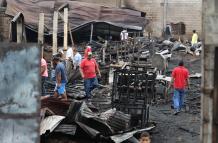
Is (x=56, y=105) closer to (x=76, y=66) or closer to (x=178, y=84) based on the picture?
(x=178, y=84)

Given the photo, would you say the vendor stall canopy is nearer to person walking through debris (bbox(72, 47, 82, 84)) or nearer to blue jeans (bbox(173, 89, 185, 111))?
person walking through debris (bbox(72, 47, 82, 84))

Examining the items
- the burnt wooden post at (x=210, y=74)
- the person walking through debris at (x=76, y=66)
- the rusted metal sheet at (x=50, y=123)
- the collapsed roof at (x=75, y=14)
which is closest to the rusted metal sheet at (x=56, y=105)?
the rusted metal sheet at (x=50, y=123)

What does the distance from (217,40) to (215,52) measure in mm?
153

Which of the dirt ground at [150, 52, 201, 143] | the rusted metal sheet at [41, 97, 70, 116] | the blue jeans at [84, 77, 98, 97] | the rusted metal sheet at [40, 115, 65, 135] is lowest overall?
the dirt ground at [150, 52, 201, 143]

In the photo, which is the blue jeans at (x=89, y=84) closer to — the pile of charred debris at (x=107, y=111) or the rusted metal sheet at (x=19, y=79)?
the pile of charred debris at (x=107, y=111)

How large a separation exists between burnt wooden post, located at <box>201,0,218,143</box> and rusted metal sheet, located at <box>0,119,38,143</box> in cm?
192

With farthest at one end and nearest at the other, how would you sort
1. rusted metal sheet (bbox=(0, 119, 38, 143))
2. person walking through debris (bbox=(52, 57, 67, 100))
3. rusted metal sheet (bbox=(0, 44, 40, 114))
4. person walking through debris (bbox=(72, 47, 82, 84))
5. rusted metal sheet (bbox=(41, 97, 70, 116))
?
person walking through debris (bbox=(72, 47, 82, 84)) < person walking through debris (bbox=(52, 57, 67, 100)) < rusted metal sheet (bbox=(41, 97, 70, 116)) < rusted metal sheet (bbox=(0, 119, 38, 143)) < rusted metal sheet (bbox=(0, 44, 40, 114))

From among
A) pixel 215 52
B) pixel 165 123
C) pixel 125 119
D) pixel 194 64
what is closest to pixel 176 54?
pixel 194 64

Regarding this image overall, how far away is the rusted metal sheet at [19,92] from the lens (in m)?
5.64

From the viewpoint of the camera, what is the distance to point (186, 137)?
1105 cm

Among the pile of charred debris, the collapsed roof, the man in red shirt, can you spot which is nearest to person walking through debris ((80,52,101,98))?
the pile of charred debris

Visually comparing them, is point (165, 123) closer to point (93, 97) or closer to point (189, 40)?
point (93, 97)

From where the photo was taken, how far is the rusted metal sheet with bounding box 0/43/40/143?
5.64m

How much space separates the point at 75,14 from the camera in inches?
1056
